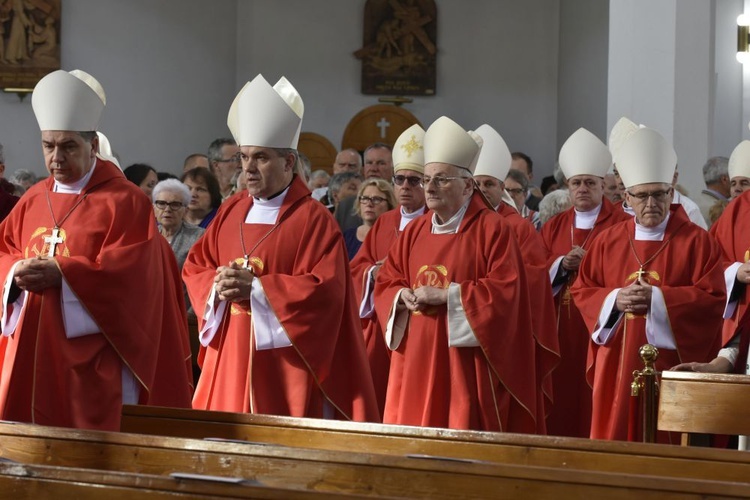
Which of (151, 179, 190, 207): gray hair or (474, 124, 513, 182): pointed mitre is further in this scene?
(474, 124, 513, 182): pointed mitre

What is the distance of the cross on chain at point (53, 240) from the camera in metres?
5.76

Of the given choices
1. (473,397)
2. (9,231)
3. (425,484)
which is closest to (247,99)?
(9,231)

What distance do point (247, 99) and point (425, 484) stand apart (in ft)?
11.3

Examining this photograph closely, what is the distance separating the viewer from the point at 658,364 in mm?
7234

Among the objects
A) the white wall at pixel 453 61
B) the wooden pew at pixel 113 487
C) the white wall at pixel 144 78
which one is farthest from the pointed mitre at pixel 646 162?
the white wall at pixel 453 61

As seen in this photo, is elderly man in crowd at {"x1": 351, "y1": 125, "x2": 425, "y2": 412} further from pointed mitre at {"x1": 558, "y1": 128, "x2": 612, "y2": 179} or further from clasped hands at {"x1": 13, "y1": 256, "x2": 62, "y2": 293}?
clasped hands at {"x1": 13, "y1": 256, "x2": 62, "y2": 293}

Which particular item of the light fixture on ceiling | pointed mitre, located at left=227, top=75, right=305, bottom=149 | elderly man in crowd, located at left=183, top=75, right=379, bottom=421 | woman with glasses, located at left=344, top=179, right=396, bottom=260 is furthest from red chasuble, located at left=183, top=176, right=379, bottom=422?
the light fixture on ceiling

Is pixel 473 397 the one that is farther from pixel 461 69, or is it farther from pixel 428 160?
pixel 461 69

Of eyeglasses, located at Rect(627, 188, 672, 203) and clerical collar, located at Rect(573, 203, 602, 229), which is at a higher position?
eyeglasses, located at Rect(627, 188, 672, 203)

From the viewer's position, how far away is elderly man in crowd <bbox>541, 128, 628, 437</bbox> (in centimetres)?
868

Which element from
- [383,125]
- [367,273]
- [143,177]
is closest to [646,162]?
[367,273]

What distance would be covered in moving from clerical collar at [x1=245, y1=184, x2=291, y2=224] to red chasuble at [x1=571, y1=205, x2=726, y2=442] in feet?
6.73

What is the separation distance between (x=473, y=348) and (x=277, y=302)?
3.88ft

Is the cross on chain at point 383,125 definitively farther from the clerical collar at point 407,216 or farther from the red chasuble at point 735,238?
the red chasuble at point 735,238
